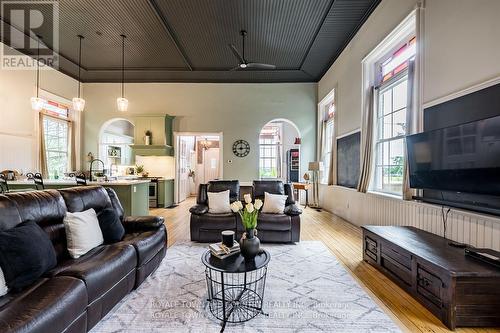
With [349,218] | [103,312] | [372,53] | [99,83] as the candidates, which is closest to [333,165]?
[349,218]

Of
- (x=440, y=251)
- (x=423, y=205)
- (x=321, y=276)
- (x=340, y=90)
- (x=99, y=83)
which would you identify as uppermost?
(x=99, y=83)

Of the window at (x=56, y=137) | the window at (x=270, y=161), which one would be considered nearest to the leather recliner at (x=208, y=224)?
the window at (x=56, y=137)

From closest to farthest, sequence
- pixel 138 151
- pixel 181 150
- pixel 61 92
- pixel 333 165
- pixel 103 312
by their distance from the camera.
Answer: pixel 103 312
pixel 333 165
pixel 61 92
pixel 138 151
pixel 181 150

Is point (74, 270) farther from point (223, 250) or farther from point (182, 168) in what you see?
point (182, 168)

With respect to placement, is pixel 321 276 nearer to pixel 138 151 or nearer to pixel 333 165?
pixel 333 165

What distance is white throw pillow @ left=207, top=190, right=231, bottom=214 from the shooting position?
159 inches

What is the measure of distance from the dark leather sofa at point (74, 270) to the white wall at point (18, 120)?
421 centimetres

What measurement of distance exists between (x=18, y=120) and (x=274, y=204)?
615 centimetres

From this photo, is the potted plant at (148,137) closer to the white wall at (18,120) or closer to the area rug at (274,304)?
the white wall at (18,120)

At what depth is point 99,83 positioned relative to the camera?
7484 mm

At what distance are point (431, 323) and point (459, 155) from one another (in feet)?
5.05

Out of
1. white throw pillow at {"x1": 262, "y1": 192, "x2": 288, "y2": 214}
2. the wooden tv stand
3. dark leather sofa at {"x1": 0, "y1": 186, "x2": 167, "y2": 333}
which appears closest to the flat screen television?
the wooden tv stand

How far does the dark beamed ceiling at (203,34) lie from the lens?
4.10 metres

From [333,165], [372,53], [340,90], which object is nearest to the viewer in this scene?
[372,53]
